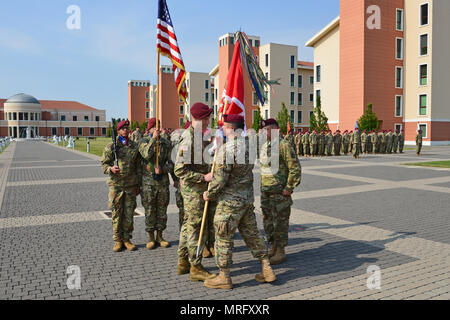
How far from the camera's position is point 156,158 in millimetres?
6055

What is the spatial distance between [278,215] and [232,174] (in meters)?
1.29

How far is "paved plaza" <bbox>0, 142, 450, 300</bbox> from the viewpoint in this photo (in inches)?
172

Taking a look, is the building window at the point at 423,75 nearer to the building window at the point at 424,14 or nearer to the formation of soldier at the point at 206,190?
the building window at the point at 424,14

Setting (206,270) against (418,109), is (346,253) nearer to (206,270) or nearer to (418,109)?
(206,270)

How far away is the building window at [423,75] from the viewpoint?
4303 cm

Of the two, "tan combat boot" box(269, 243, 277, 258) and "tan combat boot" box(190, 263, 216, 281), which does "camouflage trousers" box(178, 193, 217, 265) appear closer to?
"tan combat boot" box(190, 263, 216, 281)

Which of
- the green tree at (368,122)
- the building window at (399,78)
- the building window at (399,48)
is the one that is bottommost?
the green tree at (368,122)

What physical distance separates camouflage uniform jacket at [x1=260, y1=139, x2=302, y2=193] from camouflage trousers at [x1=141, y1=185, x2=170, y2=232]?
1.61 metres

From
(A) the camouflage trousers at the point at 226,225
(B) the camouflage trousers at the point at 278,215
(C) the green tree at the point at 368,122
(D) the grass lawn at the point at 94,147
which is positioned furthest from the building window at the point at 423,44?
(A) the camouflage trousers at the point at 226,225

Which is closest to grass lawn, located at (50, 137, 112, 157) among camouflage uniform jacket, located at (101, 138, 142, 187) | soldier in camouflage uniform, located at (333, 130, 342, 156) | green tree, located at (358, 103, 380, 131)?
soldier in camouflage uniform, located at (333, 130, 342, 156)

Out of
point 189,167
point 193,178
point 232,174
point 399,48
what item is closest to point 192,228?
point 193,178

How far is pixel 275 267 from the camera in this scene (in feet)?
17.0

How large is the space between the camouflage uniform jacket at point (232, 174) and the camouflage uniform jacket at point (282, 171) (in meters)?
0.88
